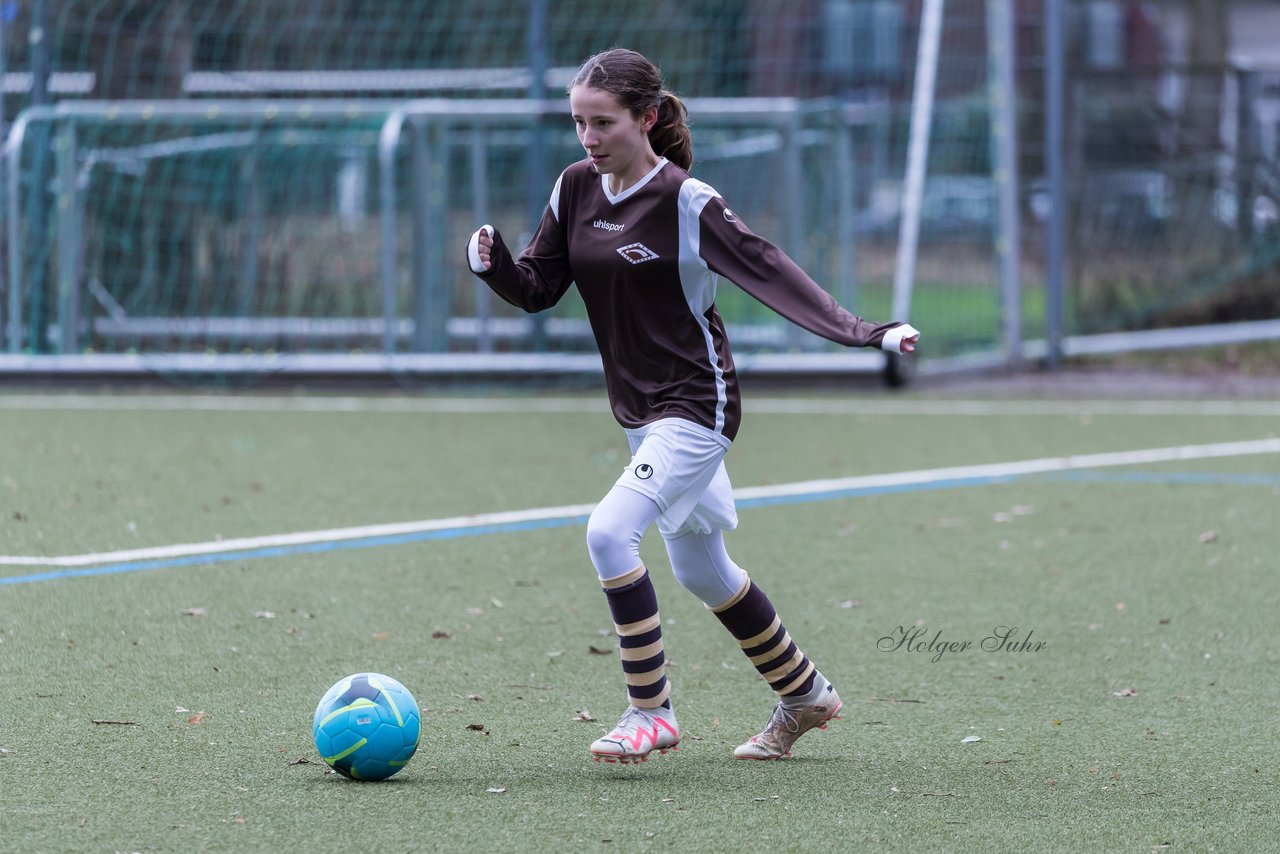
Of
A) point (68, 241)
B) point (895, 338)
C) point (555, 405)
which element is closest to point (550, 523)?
point (895, 338)

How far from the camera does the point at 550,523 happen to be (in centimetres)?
769

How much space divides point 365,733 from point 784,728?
40.3 inches

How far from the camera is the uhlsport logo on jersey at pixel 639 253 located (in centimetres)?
426

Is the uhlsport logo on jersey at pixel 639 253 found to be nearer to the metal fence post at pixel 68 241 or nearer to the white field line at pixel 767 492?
the white field line at pixel 767 492

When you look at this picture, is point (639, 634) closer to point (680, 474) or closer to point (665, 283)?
point (680, 474)

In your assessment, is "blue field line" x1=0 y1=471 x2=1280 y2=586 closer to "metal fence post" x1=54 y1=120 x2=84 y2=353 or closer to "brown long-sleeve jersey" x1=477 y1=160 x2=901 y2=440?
"brown long-sleeve jersey" x1=477 y1=160 x2=901 y2=440

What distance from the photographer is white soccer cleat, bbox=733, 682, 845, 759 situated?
435 centimetres

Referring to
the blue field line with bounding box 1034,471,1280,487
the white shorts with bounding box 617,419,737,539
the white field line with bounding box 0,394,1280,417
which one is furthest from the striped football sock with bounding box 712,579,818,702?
the white field line with bounding box 0,394,1280,417

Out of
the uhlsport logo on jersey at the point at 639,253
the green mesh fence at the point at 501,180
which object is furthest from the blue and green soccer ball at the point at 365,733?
the green mesh fence at the point at 501,180

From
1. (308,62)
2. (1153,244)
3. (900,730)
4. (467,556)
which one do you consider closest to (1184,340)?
(1153,244)

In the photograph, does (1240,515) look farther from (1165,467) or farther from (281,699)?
(281,699)

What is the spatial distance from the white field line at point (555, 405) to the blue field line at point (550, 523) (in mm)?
2609

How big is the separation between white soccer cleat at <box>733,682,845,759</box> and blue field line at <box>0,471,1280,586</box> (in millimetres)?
2980

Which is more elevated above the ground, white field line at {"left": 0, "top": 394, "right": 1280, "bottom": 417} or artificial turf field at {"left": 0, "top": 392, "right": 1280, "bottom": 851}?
artificial turf field at {"left": 0, "top": 392, "right": 1280, "bottom": 851}
